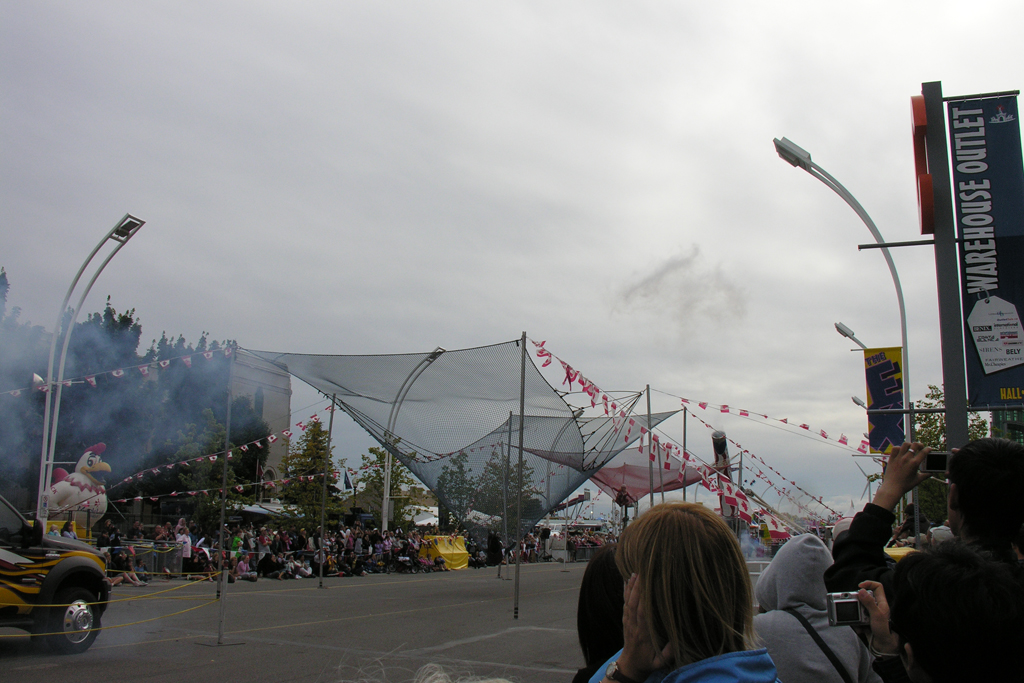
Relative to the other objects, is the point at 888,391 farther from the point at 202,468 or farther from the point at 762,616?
the point at 202,468

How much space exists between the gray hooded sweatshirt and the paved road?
92.9 inches

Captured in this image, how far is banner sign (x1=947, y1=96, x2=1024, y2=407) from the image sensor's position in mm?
4371

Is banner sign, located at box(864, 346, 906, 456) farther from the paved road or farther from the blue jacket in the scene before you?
the blue jacket

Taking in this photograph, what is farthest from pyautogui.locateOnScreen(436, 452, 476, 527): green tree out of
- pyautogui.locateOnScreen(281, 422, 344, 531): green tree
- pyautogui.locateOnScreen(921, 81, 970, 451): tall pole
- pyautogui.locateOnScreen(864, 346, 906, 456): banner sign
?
pyautogui.locateOnScreen(921, 81, 970, 451): tall pole

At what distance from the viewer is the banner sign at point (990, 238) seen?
14.3 feet

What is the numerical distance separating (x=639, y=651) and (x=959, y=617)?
2.63ft

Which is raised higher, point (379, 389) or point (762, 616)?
point (379, 389)

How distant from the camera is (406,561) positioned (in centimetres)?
2662

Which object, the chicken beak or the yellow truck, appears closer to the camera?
the yellow truck

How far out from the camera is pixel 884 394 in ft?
37.7

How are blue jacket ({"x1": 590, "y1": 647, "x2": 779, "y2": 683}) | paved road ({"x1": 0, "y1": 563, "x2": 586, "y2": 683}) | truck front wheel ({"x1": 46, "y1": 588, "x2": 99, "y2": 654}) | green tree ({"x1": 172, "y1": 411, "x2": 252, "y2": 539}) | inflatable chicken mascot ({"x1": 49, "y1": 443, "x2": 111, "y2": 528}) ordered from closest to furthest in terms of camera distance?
blue jacket ({"x1": 590, "y1": 647, "x2": 779, "y2": 683}) < paved road ({"x1": 0, "y1": 563, "x2": 586, "y2": 683}) < truck front wheel ({"x1": 46, "y1": 588, "x2": 99, "y2": 654}) < inflatable chicken mascot ({"x1": 49, "y1": 443, "x2": 111, "y2": 528}) < green tree ({"x1": 172, "y1": 411, "x2": 252, "y2": 539})

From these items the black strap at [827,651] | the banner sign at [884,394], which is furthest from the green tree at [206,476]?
the black strap at [827,651]

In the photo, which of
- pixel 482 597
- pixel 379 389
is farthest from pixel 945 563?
pixel 482 597

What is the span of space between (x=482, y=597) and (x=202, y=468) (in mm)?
21297
